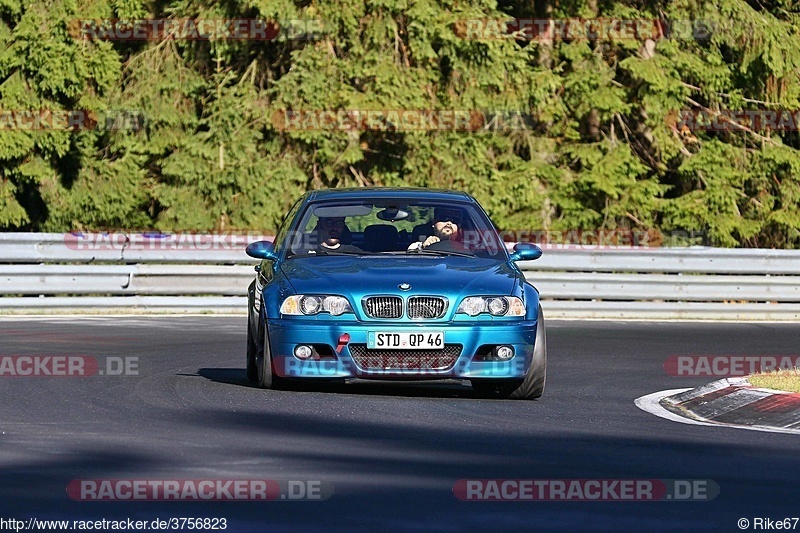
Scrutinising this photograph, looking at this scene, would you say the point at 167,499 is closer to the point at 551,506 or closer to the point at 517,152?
the point at 551,506

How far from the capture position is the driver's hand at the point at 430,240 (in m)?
12.3

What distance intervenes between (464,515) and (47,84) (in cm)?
2035

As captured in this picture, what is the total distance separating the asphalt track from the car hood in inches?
29.4

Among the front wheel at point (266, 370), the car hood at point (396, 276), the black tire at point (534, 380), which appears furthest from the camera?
the front wheel at point (266, 370)

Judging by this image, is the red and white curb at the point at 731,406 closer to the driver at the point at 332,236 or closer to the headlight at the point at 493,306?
the headlight at the point at 493,306

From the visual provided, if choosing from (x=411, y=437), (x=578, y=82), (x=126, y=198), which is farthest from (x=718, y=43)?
(x=411, y=437)

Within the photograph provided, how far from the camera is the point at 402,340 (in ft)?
36.2

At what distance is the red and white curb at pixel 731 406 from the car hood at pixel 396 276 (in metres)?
1.36

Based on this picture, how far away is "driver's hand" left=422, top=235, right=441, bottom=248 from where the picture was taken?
1230cm
